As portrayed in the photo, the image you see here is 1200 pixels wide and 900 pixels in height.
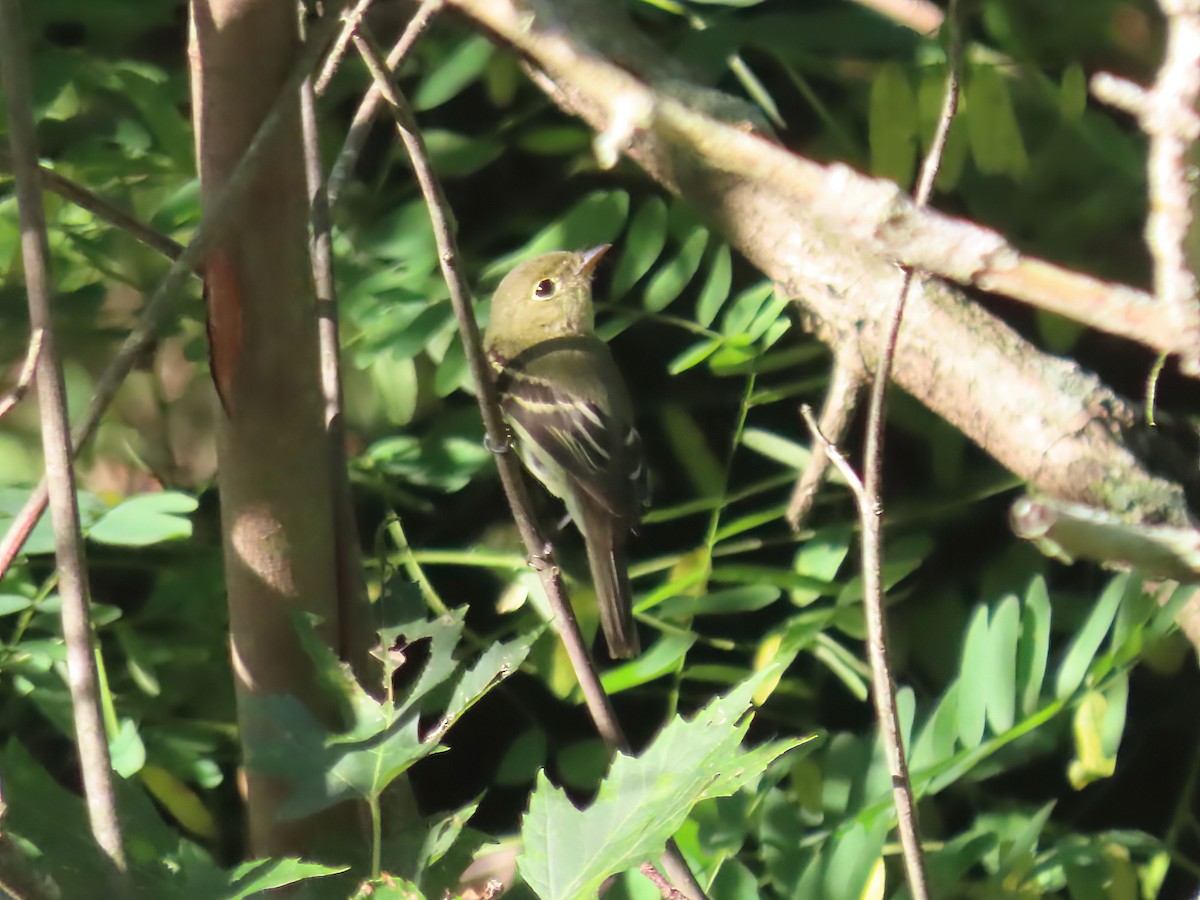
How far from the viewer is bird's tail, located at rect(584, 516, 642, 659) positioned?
4.16 ft

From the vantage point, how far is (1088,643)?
1.15 meters

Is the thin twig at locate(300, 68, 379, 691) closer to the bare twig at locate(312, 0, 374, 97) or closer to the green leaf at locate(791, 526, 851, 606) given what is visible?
the bare twig at locate(312, 0, 374, 97)

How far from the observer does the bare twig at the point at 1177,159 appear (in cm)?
30

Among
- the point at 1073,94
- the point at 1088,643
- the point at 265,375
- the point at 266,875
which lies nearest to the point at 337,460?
the point at 265,375

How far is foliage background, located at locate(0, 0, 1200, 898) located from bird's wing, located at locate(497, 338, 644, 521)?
8 cm

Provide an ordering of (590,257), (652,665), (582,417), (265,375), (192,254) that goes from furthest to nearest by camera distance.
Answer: (582,417), (590,257), (652,665), (265,375), (192,254)

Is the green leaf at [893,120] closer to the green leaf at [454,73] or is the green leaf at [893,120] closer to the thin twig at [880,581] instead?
the green leaf at [454,73]

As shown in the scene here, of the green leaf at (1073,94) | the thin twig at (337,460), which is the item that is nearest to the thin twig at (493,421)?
the thin twig at (337,460)

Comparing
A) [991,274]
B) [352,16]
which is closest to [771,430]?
[352,16]

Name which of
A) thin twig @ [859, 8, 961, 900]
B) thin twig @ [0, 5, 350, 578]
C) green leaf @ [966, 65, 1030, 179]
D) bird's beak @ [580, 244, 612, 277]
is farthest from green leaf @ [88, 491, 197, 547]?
green leaf @ [966, 65, 1030, 179]

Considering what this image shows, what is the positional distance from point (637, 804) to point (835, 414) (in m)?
0.73

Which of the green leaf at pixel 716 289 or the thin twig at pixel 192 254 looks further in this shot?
the green leaf at pixel 716 289

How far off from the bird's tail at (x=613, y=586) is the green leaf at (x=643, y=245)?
0.95ft

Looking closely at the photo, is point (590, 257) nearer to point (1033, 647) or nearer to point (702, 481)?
point (702, 481)
